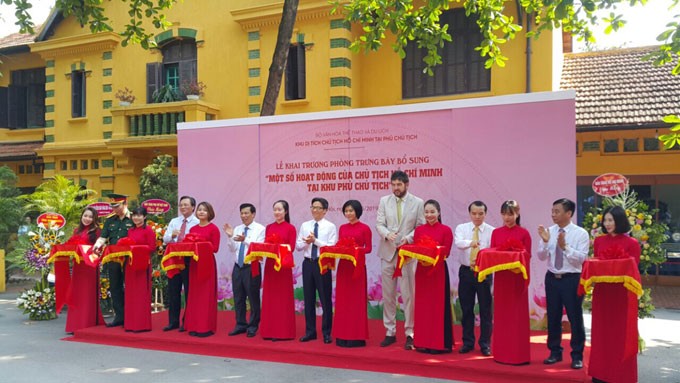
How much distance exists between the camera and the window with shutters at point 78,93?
16.5 m

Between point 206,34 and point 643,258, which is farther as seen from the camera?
point 206,34

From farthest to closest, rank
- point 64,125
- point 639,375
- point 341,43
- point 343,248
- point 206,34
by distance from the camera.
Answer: point 64,125
point 206,34
point 341,43
point 343,248
point 639,375

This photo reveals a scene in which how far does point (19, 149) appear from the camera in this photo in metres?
17.6

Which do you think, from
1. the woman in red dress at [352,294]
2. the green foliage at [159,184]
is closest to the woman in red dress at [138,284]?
the woman in red dress at [352,294]

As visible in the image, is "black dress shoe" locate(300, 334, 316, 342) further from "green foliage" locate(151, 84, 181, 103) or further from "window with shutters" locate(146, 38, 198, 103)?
"window with shutters" locate(146, 38, 198, 103)

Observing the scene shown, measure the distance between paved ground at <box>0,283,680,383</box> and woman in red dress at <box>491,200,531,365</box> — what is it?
0.76m

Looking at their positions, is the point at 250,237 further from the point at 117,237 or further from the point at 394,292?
the point at 117,237

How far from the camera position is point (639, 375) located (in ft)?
19.4

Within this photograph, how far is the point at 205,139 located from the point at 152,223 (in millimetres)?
1514

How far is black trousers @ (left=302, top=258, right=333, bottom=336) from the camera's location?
6.90 metres

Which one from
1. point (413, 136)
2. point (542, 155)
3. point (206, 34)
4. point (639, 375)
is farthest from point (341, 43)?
point (639, 375)

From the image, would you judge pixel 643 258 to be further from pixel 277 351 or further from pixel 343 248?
pixel 277 351

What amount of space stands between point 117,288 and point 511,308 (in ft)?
16.9

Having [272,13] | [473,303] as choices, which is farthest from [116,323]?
[272,13]
